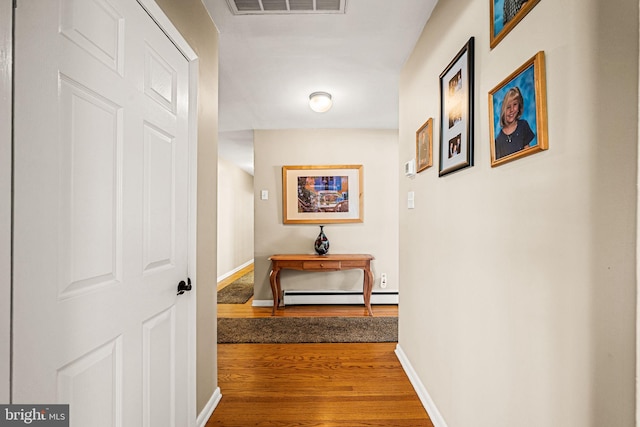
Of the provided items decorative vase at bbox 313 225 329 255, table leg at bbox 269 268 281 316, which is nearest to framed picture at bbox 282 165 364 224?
decorative vase at bbox 313 225 329 255

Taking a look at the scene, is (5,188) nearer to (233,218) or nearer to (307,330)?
(307,330)

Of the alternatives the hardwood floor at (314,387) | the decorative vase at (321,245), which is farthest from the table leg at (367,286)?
the hardwood floor at (314,387)

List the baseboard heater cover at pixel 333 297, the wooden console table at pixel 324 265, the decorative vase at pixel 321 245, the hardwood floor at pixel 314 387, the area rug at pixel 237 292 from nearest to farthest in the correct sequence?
the hardwood floor at pixel 314 387 < the wooden console table at pixel 324 265 < the decorative vase at pixel 321 245 < the baseboard heater cover at pixel 333 297 < the area rug at pixel 237 292

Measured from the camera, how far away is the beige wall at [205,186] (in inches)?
66.1

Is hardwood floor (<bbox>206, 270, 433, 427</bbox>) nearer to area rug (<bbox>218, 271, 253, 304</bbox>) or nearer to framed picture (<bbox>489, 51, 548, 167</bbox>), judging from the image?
framed picture (<bbox>489, 51, 548, 167</bbox>)

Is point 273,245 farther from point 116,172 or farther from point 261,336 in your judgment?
point 116,172

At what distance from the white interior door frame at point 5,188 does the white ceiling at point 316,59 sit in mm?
1335

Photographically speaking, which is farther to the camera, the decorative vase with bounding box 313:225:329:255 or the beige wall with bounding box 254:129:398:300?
the beige wall with bounding box 254:129:398:300

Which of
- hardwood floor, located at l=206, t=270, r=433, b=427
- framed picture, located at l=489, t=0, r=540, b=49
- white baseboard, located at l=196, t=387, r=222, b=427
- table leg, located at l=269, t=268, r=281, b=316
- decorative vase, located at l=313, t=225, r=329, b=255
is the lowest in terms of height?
hardwood floor, located at l=206, t=270, r=433, b=427

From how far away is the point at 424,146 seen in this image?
2.00 meters

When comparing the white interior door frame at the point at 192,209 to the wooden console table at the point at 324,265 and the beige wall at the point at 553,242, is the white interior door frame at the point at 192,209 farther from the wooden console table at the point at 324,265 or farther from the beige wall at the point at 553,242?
the wooden console table at the point at 324,265

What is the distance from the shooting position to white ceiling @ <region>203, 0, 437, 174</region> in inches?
74.6

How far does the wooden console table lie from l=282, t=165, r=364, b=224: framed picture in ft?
1.87

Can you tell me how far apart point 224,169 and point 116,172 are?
530 cm
